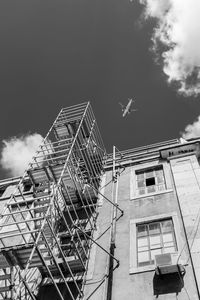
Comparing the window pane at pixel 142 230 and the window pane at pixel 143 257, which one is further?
the window pane at pixel 142 230

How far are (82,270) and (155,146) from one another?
12.7 metres

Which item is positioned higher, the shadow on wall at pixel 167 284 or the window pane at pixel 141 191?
the window pane at pixel 141 191

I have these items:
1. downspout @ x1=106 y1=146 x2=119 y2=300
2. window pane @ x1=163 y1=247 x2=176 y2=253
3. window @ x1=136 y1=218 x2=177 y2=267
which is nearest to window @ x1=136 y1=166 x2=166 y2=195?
downspout @ x1=106 y1=146 x2=119 y2=300

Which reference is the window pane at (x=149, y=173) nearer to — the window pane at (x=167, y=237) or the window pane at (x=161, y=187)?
the window pane at (x=161, y=187)

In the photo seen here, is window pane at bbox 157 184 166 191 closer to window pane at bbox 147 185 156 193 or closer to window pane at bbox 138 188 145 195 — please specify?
window pane at bbox 147 185 156 193

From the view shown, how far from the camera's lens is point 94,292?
12922 mm

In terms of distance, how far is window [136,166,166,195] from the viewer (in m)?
18.4

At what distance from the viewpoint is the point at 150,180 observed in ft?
63.8

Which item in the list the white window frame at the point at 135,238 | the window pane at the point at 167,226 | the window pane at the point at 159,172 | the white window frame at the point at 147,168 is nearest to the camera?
the white window frame at the point at 135,238

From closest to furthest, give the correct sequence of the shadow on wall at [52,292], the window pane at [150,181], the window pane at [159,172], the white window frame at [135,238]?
the white window frame at [135,238] < the shadow on wall at [52,292] < the window pane at [150,181] < the window pane at [159,172]

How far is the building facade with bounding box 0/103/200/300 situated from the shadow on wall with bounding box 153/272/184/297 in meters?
0.04

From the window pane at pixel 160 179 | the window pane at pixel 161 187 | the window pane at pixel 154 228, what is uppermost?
the window pane at pixel 160 179

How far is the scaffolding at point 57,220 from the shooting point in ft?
41.3

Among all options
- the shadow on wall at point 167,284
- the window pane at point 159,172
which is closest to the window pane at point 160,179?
the window pane at point 159,172
